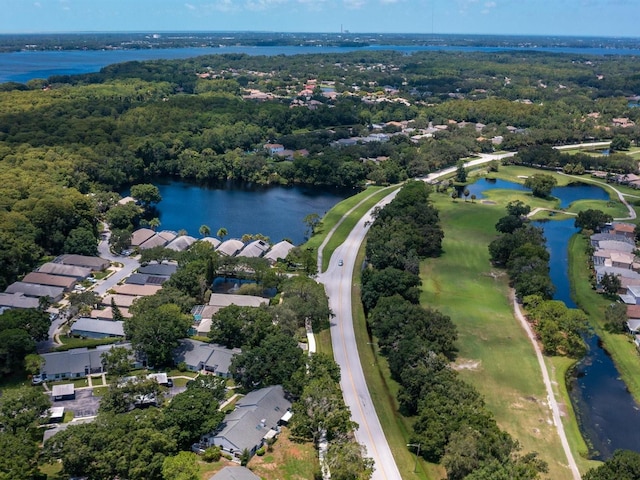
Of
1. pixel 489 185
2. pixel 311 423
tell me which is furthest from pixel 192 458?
pixel 489 185

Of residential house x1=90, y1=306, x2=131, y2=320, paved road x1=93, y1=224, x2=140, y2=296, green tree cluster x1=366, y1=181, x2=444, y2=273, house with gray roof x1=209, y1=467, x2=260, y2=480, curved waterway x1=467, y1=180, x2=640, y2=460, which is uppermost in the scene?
green tree cluster x1=366, y1=181, x2=444, y2=273

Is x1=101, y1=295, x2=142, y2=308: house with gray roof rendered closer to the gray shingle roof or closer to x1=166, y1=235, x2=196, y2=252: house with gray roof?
x1=166, y1=235, x2=196, y2=252: house with gray roof

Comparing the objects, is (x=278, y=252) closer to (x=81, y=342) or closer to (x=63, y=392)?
(x=81, y=342)

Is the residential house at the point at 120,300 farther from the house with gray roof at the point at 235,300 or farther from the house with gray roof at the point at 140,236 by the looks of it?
the house with gray roof at the point at 140,236

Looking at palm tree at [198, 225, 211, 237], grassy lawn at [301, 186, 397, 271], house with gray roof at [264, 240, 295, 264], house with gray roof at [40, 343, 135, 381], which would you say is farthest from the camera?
palm tree at [198, 225, 211, 237]

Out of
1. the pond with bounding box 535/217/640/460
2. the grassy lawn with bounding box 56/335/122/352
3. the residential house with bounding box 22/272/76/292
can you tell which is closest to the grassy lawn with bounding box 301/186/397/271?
the grassy lawn with bounding box 56/335/122/352

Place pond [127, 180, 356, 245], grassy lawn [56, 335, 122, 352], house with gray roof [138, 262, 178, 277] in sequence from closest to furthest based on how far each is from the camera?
grassy lawn [56, 335, 122, 352] < house with gray roof [138, 262, 178, 277] < pond [127, 180, 356, 245]

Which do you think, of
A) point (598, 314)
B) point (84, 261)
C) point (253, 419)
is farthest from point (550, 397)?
point (84, 261)
